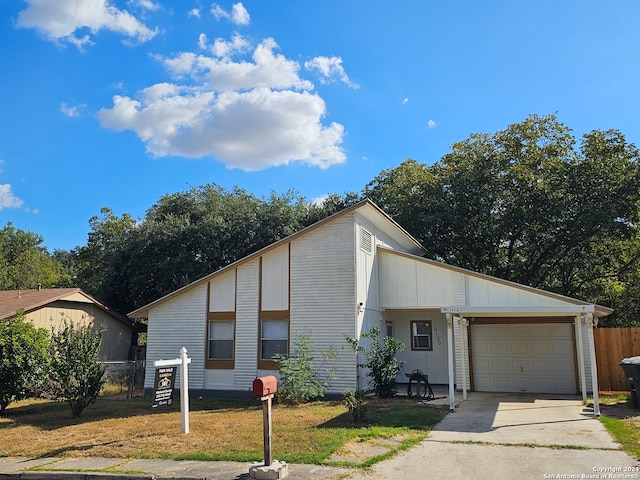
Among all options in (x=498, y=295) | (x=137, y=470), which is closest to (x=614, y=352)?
(x=498, y=295)

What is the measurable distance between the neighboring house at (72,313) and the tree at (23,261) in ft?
66.3

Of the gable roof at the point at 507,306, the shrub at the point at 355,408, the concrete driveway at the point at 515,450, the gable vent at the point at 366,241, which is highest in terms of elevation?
the gable vent at the point at 366,241

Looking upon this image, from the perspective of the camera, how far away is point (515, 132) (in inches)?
960

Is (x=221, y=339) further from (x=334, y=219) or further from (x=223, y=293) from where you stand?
(x=334, y=219)

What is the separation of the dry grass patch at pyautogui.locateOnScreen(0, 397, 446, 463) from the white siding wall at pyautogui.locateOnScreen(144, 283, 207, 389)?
2.25m

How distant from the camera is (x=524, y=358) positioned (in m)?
15.7

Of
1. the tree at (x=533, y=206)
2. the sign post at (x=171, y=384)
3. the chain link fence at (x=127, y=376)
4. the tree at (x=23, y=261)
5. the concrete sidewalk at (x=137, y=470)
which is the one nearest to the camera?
the concrete sidewalk at (x=137, y=470)

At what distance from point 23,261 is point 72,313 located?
88.6ft

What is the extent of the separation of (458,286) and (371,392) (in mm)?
3995

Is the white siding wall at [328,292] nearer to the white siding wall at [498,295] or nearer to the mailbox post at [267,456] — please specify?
the white siding wall at [498,295]

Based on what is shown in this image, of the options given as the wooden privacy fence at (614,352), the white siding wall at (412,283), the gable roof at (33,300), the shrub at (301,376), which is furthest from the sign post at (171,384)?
the wooden privacy fence at (614,352)

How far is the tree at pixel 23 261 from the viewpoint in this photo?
40.8 m

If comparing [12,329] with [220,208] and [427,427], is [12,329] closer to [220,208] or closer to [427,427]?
[427,427]

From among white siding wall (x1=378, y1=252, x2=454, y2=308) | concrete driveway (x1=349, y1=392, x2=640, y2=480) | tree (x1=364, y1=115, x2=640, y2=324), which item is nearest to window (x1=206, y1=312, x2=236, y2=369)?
white siding wall (x1=378, y1=252, x2=454, y2=308)
